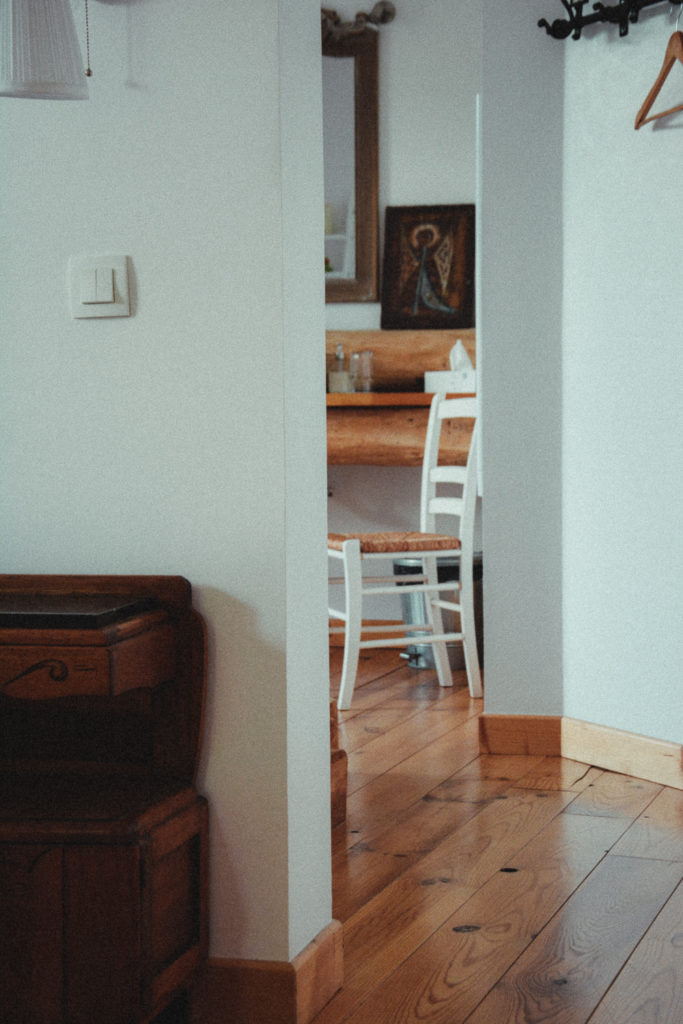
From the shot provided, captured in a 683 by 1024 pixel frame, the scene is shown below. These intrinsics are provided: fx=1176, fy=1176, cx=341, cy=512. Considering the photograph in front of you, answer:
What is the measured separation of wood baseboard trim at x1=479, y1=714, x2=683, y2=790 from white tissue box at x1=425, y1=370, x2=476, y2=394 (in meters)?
1.80

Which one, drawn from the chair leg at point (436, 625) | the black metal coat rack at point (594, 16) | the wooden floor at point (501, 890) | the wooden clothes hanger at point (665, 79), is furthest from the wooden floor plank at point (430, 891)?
the black metal coat rack at point (594, 16)

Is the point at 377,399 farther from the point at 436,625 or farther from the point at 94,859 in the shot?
the point at 94,859

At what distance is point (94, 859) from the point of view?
154cm

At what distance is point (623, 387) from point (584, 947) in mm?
1541

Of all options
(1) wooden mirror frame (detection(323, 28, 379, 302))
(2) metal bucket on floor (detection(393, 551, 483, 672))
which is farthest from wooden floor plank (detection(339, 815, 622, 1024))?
(1) wooden mirror frame (detection(323, 28, 379, 302))

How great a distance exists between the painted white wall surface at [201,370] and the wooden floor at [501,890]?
0.90 feet

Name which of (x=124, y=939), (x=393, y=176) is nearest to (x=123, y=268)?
(x=124, y=939)

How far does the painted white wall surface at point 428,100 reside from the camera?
506 centimetres

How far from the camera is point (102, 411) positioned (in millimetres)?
1783

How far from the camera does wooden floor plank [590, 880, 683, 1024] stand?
5.78 ft

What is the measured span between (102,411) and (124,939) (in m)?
0.76

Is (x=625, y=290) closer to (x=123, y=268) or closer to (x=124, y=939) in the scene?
→ (x=123, y=268)

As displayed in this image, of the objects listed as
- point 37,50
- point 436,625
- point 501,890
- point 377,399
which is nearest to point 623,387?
point 501,890

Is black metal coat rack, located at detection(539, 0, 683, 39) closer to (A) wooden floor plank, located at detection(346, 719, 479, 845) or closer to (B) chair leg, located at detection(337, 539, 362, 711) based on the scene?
(B) chair leg, located at detection(337, 539, 362, 711)
